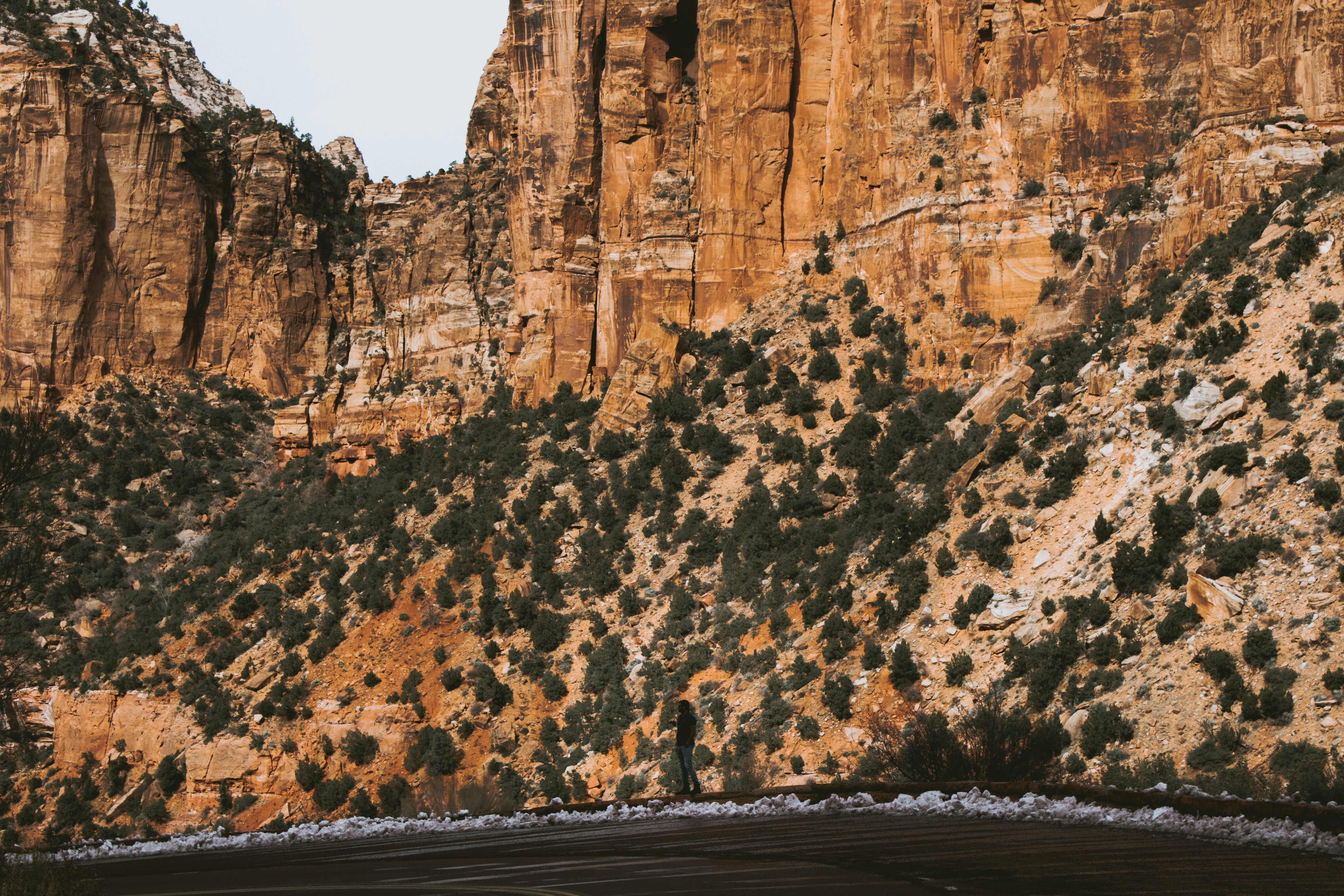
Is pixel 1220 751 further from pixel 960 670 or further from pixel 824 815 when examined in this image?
pixel 824 815

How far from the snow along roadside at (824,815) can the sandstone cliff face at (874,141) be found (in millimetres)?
24391

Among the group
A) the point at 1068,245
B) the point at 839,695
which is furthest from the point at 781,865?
the point at 1068,245

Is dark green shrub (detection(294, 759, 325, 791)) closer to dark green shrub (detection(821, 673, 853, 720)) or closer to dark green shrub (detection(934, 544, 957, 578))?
dark green shrub (detection(821, 673, 853, 720))

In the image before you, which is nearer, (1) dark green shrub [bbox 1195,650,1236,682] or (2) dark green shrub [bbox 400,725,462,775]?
(1) dark green shrub [bbox 1195,650,1236,682]

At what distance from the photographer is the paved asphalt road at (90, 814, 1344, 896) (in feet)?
24.1

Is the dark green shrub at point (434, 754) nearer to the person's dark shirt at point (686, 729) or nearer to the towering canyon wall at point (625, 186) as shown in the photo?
the towering canyon wall at point (625, 186)

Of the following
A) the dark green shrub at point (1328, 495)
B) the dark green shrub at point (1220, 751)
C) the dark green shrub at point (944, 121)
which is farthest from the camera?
the dark green shrub at point (944, 121)

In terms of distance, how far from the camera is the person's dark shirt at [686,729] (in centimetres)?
1555

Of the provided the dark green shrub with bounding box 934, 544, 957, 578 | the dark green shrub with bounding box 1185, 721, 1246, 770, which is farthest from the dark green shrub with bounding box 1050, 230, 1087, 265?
the dark green shrub with bounding box 1185, 721, 1246, 770

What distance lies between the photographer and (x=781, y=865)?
8.66m

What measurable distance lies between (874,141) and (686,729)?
102 feet

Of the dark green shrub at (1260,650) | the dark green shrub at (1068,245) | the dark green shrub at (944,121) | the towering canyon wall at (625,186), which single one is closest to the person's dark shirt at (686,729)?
the dark green shrub at (1260,650)

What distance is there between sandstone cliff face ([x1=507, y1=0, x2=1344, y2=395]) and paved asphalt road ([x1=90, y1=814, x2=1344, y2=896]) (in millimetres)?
26184

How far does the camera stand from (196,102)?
6531cm
